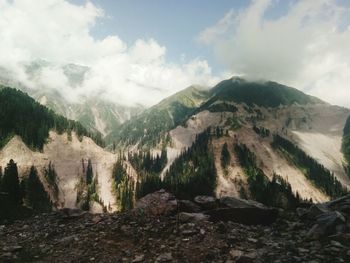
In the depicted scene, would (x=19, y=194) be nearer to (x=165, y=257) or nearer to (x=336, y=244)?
(x=165, y=257)

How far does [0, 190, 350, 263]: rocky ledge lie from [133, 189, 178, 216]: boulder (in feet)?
0.22

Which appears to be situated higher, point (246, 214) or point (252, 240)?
point (246, 214)

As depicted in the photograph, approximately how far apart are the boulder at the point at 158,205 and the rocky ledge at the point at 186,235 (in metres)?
0.07

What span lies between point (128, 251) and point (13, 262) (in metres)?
5.89

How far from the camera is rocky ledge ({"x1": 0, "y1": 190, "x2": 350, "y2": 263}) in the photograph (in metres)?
16.7

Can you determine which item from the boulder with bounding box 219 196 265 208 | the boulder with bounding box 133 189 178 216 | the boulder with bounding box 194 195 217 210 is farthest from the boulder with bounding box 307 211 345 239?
the boulder with bounding box 133 189 178 216

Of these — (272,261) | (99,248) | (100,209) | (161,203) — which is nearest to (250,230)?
(272,261)

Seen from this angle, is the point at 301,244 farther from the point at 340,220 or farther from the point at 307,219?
the point at 307,219

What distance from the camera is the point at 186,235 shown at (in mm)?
19500

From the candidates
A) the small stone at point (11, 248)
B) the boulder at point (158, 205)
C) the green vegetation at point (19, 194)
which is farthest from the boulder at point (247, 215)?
the green vegetation at point (19, 194)

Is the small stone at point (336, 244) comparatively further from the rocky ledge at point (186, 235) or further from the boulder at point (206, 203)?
the boulder at point (206, 203)

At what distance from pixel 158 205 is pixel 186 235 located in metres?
5.28

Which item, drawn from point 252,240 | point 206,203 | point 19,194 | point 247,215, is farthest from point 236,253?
point 19,194

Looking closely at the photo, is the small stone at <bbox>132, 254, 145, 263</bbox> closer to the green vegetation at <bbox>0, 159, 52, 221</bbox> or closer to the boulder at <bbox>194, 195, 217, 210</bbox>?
the boulder at <bbox>194, 195, 217, 210</bbox>
